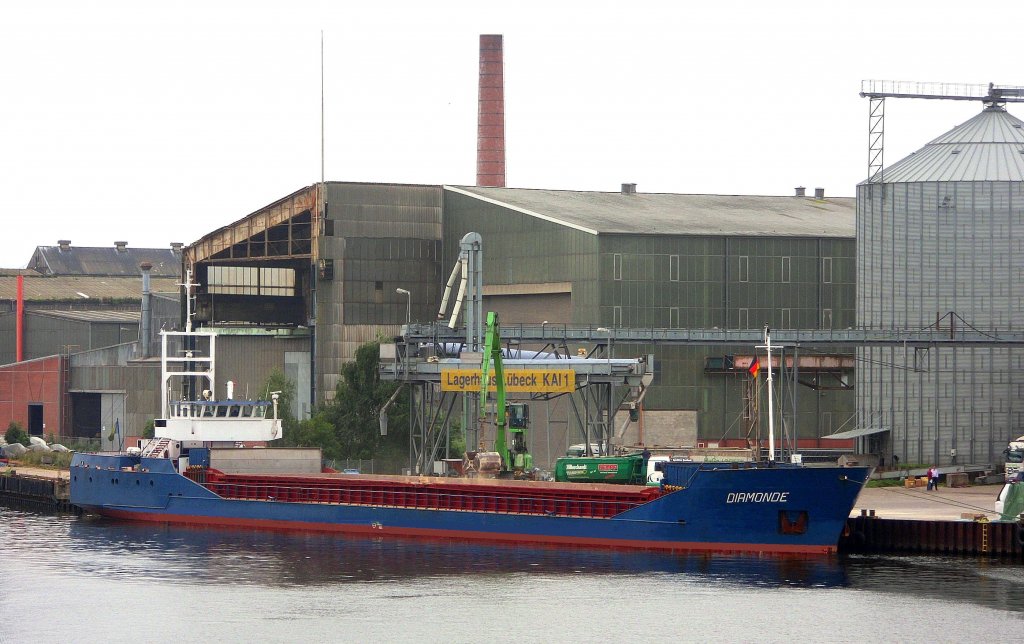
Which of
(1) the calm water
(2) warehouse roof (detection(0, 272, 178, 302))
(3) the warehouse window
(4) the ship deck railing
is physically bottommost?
(1) the calm water

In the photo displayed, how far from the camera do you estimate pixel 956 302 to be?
89.0 m

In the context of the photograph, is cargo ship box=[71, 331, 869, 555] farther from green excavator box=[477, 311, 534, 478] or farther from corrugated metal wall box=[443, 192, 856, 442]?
corrugated metal wall box=[443, 192, 856, 442]

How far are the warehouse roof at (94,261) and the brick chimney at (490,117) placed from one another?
2485 inches

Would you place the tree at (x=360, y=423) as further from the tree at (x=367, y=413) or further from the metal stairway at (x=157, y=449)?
the metal stairway at (x=157, y=449)

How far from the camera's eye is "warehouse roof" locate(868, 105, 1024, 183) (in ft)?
293

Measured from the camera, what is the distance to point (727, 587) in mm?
53656

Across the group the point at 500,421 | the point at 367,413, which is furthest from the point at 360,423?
the point at 500,421

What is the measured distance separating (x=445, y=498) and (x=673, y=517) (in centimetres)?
1087

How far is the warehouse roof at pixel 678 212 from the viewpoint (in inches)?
3925

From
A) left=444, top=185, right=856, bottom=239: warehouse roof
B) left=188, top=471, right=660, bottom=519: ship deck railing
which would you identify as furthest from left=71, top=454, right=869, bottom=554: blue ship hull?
left=444, top=185, right=856, bottom=239: warehouse roof

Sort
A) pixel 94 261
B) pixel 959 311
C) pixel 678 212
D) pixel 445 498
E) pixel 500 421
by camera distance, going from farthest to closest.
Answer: pixel 94 261 → pixel 678 212 → pixel 959 311 → pixel 500 421 → pixel 445 498

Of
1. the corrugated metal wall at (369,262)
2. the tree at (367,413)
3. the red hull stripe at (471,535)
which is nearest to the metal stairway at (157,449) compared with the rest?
the red hull stripe at (471,535)

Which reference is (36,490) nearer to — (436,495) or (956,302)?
(436,495)

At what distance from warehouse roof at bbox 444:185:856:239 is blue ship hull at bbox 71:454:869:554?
3206 centimetres
